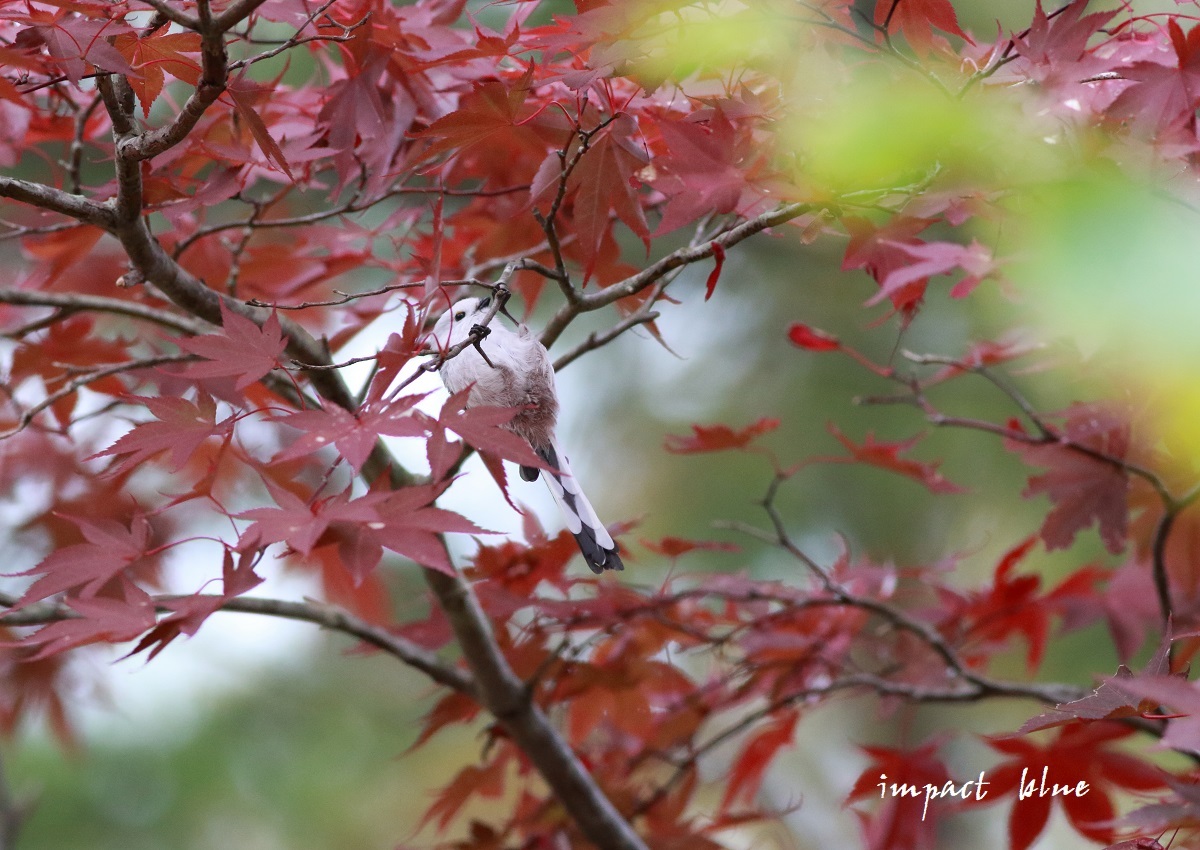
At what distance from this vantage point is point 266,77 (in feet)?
6.98

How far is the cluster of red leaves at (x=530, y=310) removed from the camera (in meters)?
0.72

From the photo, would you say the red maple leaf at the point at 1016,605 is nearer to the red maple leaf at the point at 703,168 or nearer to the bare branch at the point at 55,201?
the red maple leaf at the point at 703,168

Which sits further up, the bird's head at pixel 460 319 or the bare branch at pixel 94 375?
the bare branch at pixel 94 375

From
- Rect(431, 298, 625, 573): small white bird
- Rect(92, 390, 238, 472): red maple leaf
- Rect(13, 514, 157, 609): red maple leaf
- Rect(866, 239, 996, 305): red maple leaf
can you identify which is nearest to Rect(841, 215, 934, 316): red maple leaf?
Rect(866, 239, 996, 305): red maple leaf

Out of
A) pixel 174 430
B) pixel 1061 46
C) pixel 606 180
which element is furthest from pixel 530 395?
pixel 1061 46

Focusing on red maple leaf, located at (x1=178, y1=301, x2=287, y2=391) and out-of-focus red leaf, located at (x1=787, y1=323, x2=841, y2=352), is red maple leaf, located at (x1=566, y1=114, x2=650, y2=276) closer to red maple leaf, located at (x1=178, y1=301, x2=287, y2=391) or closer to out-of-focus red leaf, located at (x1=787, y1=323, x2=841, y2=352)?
red maple leaf, located at (x1=178, y1=301, x2=287, y2=391)

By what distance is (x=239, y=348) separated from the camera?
2.35 feet

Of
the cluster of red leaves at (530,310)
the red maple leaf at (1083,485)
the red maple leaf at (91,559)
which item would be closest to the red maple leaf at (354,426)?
the cluster of red leaves at (530,310)

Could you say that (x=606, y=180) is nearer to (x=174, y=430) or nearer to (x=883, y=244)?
(x=883, y=244)

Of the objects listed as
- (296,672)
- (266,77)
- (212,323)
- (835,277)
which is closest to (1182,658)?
(212,323)

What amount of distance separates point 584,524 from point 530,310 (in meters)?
0.41

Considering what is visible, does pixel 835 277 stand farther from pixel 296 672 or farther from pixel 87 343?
pixel 296 672

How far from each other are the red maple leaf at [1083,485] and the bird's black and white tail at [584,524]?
0.52 metres

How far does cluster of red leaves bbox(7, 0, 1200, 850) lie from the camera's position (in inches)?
28.5
